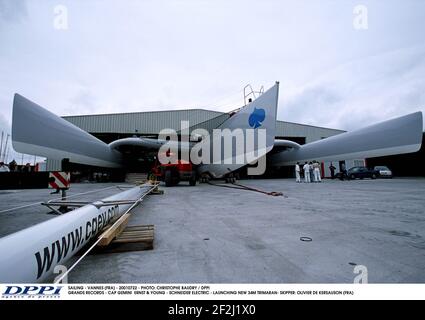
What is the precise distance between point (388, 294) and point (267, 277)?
642mm

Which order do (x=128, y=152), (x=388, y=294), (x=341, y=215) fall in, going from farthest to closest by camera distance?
1. (x=128, y=152)
2. (x=341, y=215)
3. (x=388, y=294)

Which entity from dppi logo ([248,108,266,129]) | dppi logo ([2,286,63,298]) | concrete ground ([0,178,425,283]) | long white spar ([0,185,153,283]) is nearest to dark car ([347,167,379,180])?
dppi logo ([248,108,266,129])

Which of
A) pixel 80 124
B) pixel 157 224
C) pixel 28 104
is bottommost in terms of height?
pixel 157 224

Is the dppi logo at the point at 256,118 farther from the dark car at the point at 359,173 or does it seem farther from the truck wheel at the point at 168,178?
the dark car at the point at 359,173

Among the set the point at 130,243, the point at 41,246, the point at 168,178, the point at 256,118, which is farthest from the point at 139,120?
the point at 41,246

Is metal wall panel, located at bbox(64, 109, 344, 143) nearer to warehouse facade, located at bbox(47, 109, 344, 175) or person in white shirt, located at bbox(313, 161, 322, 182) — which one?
warehouse facade, located at bbox(47, 109, 344, 175)

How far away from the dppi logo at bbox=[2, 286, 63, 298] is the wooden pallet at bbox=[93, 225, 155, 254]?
927 millimetres

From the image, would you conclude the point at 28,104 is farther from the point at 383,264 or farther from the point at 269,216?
the point at 383,264

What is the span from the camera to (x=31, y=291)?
897mm

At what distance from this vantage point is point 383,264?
1.48 meters

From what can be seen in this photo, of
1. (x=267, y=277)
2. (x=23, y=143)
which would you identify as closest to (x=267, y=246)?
(x=267, y=277)

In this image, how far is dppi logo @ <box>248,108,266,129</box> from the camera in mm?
8352

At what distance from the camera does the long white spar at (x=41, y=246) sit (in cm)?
97

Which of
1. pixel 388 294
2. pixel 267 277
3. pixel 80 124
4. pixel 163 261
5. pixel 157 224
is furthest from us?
pixel 80 124
